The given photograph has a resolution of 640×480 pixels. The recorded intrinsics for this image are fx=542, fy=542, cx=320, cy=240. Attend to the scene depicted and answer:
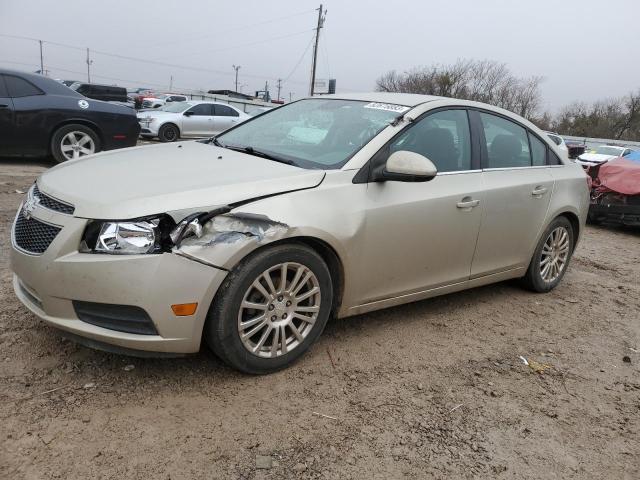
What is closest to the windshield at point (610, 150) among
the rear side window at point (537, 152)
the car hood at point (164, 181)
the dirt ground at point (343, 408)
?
the rear side window at point (537, 152)

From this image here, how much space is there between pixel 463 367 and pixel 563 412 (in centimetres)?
60

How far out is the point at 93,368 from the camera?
2.85 metres

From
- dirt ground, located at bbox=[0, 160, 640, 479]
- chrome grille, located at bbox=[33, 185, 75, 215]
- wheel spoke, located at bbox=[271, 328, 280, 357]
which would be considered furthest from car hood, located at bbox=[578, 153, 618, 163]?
chrome grille, located at bbox=[33, 185, 75, 215]

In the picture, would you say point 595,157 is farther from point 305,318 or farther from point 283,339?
point 283,339

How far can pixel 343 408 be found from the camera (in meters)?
2.73

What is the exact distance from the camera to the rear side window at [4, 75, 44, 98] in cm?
802

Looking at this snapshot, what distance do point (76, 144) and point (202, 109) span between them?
8.40m

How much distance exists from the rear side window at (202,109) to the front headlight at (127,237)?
48.4 feet

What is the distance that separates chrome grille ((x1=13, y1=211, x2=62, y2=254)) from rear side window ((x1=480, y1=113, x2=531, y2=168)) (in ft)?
9.37

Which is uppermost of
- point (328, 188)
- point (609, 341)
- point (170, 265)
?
point (328, 188)

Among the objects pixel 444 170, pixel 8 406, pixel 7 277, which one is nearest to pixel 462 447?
pixel 444 170

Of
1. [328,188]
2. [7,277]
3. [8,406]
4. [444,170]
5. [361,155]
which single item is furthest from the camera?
[7,277]

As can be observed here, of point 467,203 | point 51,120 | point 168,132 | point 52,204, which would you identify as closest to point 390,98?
Result: point 467,203

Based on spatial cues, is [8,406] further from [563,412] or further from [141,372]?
[563,412]
